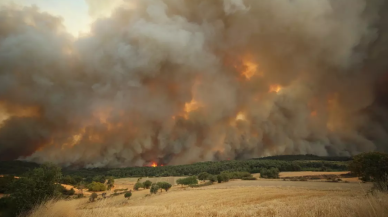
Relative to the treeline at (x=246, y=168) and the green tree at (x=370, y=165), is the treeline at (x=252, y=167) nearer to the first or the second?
the treeline at (x=246, y=168)

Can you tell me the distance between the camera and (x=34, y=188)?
1720 cm

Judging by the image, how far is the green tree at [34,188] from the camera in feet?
54.0

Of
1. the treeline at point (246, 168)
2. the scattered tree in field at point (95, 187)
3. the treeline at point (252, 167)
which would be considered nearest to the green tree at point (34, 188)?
the scattered tree in field at point (95, 187)

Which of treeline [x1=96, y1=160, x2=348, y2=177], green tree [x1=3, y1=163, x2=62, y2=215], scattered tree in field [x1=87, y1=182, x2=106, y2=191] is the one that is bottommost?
scattered tree in field [x1=87, y1=182, x2=106, y2=191]

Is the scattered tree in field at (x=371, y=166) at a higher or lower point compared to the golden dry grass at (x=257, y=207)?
higher

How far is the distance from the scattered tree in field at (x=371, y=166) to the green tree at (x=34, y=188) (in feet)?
123

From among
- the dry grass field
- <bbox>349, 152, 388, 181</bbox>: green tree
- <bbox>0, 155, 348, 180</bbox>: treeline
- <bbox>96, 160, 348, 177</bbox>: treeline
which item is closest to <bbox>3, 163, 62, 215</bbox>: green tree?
the dry grass field

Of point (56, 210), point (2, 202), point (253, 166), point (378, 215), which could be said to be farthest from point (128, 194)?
point (253, 166)

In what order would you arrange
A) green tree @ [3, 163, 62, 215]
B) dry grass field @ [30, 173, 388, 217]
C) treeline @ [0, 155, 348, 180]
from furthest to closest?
treeline @ [0, 155, 348, 180] → green tree @ [3, 163, 62, 215] → dry grass field @ [30, 173, 388, 217]

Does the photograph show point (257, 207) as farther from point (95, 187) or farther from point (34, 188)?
point (95, 187)

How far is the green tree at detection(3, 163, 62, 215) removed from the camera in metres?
16.5

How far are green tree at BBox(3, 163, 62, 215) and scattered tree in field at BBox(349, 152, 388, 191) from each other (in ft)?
123

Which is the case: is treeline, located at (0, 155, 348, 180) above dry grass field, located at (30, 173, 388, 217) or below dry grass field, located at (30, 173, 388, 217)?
above

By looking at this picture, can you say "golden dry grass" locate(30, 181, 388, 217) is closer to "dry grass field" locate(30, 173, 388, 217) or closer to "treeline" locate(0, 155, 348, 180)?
"dry grass field" locate(30, 173, 388, 217)
